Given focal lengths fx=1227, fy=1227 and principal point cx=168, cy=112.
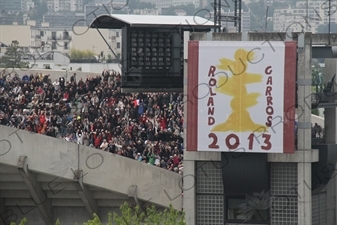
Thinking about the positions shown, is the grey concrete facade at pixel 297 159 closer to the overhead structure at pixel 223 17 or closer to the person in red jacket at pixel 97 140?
the overhead structure at pixel 223 17

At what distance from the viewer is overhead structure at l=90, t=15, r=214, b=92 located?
37.5 m

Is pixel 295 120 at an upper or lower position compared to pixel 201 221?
upper

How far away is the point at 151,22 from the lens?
37.9 meters

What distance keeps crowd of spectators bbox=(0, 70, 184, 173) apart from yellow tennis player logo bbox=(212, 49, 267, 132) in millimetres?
3338

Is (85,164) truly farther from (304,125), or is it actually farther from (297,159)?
(304,125)

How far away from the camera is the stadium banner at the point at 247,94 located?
3359cm

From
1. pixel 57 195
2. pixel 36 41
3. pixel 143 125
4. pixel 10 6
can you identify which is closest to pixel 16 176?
pixel 57 195

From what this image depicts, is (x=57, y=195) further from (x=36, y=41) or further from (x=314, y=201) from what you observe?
(x=36, y=41)

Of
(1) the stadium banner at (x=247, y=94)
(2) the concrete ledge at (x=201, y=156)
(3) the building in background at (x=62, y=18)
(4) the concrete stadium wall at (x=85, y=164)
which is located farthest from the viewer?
(3) the building in background at (x=62, y=18)

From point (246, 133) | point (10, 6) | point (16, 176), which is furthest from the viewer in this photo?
point (10, 6)

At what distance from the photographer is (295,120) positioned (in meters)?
33.9

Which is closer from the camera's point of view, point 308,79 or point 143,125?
point 308,79

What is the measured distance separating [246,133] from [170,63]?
489cm

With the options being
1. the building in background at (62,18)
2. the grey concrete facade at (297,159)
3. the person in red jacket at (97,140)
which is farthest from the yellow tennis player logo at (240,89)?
the building in background at (62,18)
